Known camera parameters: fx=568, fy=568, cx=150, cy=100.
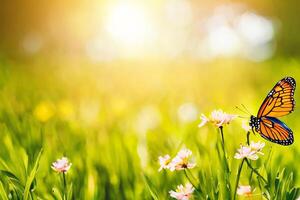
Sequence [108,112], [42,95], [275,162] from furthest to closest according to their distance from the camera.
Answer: [42,95], [108,112], [275,162]

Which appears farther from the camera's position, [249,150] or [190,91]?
[190,91]

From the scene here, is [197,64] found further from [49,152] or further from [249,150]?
[249,150]

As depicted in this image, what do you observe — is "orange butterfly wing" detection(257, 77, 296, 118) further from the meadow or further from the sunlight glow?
the sunlight glow

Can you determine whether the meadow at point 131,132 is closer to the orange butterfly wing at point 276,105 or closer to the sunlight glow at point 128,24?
the orange butterfly wing at point 276,105

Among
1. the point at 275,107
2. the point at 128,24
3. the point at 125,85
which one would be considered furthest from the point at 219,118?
the point at 128,24

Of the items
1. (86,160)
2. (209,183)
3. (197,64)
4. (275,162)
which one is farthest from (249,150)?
(197,64)

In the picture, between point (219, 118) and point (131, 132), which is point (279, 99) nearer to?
point (219, 118)

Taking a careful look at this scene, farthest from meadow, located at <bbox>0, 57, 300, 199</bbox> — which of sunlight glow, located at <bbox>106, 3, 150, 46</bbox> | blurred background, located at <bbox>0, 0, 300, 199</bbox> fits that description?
sunlight glow, located at <bbox>106, 3, 150, 46</bbox>

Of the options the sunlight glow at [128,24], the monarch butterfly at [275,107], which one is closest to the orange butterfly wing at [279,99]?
the monarch butterfly at [275,107]
